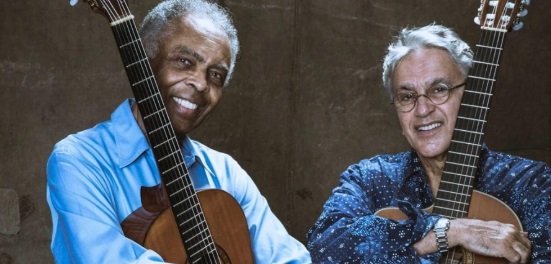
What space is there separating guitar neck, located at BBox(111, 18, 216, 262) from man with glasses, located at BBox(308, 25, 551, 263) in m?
0.54

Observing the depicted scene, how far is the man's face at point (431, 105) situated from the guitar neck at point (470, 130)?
245 mm

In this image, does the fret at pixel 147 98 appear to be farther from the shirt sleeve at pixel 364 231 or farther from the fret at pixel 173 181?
the shirt sleeve at pixel 364 231

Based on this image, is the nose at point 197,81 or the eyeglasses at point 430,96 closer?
the nose at point 197,81

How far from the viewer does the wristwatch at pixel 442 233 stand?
2.86m

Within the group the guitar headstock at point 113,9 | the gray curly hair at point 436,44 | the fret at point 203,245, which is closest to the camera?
the guitar headstock at point 113,9

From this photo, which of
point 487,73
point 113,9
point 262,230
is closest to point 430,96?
point 487,73

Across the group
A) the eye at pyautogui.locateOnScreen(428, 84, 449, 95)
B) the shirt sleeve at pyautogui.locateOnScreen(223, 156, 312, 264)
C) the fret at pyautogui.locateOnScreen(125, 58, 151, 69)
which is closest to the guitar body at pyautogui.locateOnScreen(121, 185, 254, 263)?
the shirt sleeve at pyautogui.locateOnScreen(223, 156, 312, 264)

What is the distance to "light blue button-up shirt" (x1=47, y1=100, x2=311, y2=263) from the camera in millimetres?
2699

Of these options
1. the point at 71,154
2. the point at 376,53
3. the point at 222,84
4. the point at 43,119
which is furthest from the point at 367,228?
the point at 376,53

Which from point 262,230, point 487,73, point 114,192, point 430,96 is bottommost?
point 262,230

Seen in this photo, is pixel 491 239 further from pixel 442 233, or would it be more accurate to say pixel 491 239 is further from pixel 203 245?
pixel 203 245

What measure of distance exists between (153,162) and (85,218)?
0.39m

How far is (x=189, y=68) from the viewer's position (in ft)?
9.93

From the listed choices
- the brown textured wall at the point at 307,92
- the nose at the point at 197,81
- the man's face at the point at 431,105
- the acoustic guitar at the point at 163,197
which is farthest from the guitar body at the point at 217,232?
the brown textured wall at the point at 307,92
